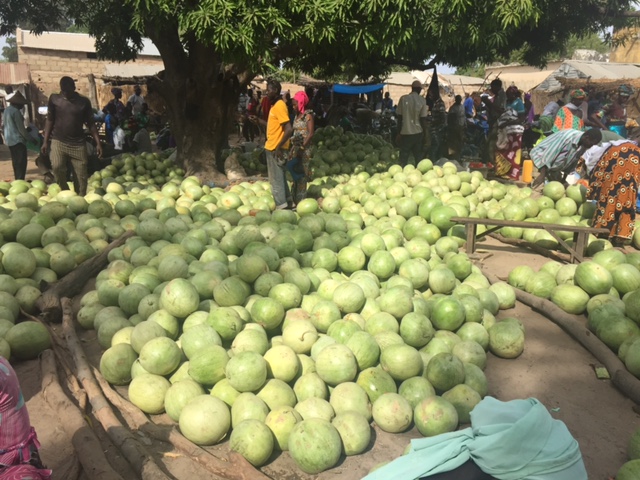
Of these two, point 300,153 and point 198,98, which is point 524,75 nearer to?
point 198,98

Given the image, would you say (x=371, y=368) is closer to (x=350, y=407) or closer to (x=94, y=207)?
(x=350, y=407)

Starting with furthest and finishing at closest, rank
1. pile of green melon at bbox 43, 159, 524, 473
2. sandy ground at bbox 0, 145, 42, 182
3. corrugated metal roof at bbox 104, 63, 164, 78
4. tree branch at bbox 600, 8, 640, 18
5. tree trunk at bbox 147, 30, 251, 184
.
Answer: corrugated metal roof at bbox 104, 63, 164, 78 → sandy ground at bbox 0, 145, 42, 182 → tree branch at bbox 600, 8, 640, 18 → tree trunk at bbox 147, 30, 251, 184 → pile of green melon at bbox 43, 159, 524, 473

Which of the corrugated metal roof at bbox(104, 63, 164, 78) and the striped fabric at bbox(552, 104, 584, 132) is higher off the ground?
the corrugated metal roof at bbox(104, 63, 164, 78)

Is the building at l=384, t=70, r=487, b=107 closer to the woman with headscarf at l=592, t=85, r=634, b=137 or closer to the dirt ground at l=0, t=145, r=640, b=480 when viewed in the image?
the woman with headscarf at l=592, t=85, r=634, b=137

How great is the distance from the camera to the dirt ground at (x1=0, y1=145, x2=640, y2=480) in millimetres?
3213

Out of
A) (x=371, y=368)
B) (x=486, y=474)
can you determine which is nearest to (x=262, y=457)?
(x=371, y=368)

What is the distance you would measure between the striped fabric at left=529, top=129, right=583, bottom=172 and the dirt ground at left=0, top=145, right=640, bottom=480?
4.89m

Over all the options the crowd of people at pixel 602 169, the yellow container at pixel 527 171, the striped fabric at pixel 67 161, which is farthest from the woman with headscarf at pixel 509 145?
the striped fabric at pixel 67 161

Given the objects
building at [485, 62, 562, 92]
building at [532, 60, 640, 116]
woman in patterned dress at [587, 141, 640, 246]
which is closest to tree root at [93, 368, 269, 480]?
woman in patterned dress at [587, 141, 640, 246]

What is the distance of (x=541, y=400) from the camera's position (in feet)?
13.1

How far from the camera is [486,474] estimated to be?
1948 mm

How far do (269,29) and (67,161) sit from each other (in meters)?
4.10

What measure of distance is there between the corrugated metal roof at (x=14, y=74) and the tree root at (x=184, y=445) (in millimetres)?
28697

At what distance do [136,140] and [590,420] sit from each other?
14365mm
